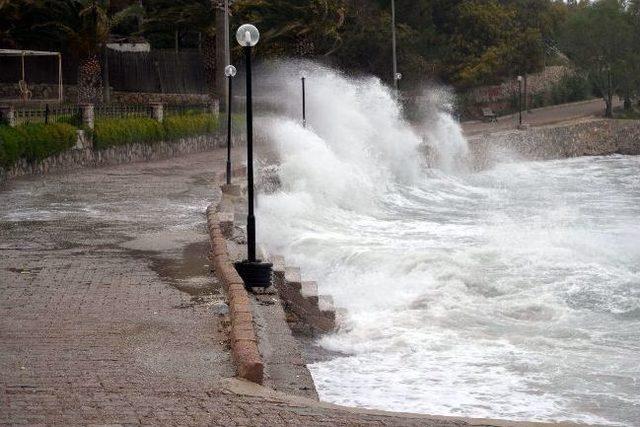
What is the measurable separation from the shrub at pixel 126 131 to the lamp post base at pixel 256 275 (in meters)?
18.2

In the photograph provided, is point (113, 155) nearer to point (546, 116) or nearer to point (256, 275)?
point (256, 275)

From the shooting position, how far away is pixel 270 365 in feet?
31.5

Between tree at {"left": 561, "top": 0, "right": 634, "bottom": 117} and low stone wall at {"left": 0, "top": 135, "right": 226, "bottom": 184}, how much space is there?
30106mm

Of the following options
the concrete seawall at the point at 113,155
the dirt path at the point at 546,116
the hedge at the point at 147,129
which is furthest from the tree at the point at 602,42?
the hedge at the point at 147,129

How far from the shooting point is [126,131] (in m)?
31.7

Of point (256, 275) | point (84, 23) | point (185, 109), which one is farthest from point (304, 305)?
point (84, 23)

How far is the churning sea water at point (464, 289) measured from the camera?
11281mm

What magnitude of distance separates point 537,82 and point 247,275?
5556 cm

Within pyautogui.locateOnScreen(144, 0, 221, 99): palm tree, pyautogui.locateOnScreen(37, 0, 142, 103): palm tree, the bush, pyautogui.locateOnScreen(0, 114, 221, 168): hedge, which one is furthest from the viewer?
pyautogui.locateOnScreen(144, 0, 221, 99): palm tree

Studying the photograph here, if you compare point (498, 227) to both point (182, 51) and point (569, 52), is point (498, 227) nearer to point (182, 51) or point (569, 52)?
point (182, 51)

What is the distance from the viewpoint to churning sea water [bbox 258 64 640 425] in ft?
37.0

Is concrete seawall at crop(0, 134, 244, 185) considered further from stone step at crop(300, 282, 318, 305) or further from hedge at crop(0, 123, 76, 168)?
stone step at crop(300, 282, 318, 305)

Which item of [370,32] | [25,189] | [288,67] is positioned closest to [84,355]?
[25,189]

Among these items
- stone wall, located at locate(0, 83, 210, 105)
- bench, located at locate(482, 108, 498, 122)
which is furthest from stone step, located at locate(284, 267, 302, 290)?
bench, located at locate(482, 108, 498, 122)
